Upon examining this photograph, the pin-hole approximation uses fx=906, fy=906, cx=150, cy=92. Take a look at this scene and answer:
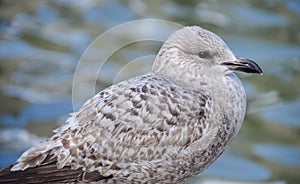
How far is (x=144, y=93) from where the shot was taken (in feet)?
14.1

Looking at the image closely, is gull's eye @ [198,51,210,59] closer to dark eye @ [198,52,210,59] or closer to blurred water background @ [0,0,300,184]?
dark eye @ [198,52,210,59]

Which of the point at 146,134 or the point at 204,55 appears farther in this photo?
the point at 204,55

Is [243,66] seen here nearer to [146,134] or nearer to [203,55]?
[203,55]

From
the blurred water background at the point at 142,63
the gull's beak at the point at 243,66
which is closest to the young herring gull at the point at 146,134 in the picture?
the gull's beak at the point at 243,66

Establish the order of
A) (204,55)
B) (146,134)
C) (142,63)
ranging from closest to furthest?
(146,134)
(204,55)
(142,63)

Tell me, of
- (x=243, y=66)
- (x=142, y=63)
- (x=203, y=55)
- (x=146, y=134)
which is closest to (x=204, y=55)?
(x=203, y=55)

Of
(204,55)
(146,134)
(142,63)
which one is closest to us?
(146,134)

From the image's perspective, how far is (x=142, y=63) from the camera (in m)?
9.44

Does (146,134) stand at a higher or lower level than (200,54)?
lower

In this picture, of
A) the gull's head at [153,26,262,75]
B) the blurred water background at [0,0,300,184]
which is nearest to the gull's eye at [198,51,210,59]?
the gull's head at [153,26,262,75]

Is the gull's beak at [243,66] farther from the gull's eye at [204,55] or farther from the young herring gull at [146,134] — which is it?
the gull's eye at [204,55]

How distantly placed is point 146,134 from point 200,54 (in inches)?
19.3

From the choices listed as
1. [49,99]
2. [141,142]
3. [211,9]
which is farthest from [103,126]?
[211,9]

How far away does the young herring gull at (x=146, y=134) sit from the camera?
421 cm
